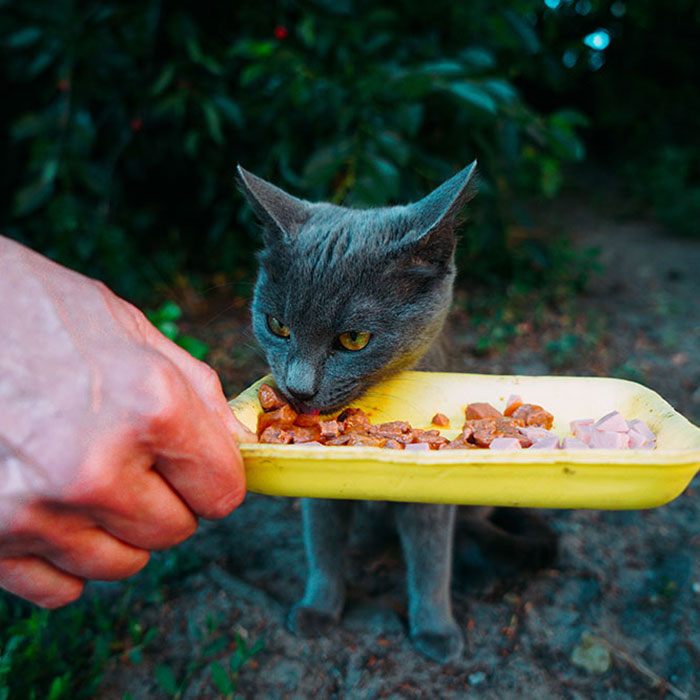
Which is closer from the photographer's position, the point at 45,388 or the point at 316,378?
the point at 45,388

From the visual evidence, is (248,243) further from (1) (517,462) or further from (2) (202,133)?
(1) (517,462)

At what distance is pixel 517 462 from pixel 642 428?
0.34 m

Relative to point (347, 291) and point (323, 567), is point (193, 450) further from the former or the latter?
point (323, 567)

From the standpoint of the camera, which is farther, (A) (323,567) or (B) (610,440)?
(A) (323,567)

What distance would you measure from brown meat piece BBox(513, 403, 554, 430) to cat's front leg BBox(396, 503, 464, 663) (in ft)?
1.30

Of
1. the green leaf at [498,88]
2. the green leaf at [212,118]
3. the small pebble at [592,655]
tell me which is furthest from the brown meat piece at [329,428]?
the green leaf at [212,118]

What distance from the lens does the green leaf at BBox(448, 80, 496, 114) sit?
2152 millimetres

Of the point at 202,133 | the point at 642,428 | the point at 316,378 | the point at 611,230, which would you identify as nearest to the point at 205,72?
the point at 202,133

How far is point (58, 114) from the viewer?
266 cm

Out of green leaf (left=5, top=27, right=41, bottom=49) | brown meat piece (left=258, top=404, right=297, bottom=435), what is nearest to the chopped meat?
brown meat piece (left=258, top=404, right=297, bottom=435)

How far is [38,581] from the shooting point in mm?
1028

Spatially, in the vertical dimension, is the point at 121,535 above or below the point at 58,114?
above

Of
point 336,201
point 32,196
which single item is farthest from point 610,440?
point 32,196

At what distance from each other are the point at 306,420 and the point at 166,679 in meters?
0.67
